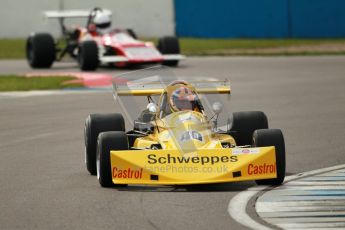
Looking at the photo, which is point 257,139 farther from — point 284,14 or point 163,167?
point 284,14

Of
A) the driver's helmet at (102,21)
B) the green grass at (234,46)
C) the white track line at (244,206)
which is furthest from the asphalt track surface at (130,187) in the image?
the green grass at (234,46)

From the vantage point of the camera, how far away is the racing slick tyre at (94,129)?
12406 millimetres

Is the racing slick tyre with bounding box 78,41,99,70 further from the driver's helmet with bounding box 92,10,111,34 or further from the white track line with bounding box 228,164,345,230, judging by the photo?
the white track line with bounding box 228,164,345,230

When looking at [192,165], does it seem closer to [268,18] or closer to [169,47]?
[169,47]

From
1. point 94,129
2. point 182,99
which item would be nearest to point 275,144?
point 182,99

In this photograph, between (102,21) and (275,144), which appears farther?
(102,21)

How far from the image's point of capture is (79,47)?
2961cm

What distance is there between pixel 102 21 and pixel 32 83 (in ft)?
20.2

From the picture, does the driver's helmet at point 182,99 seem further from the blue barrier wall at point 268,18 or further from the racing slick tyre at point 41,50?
the blue barrier wall at point 268,18

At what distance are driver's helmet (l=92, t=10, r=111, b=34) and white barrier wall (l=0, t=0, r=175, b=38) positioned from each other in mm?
9848

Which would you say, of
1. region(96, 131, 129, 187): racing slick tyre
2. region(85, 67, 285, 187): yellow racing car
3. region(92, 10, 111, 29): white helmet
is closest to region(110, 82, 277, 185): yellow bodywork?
region(85, 67, 285, 187): yellow racing car

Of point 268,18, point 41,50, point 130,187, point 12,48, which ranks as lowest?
point 12,48

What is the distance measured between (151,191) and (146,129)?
1.74 m

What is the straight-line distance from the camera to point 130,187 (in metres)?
11.5
